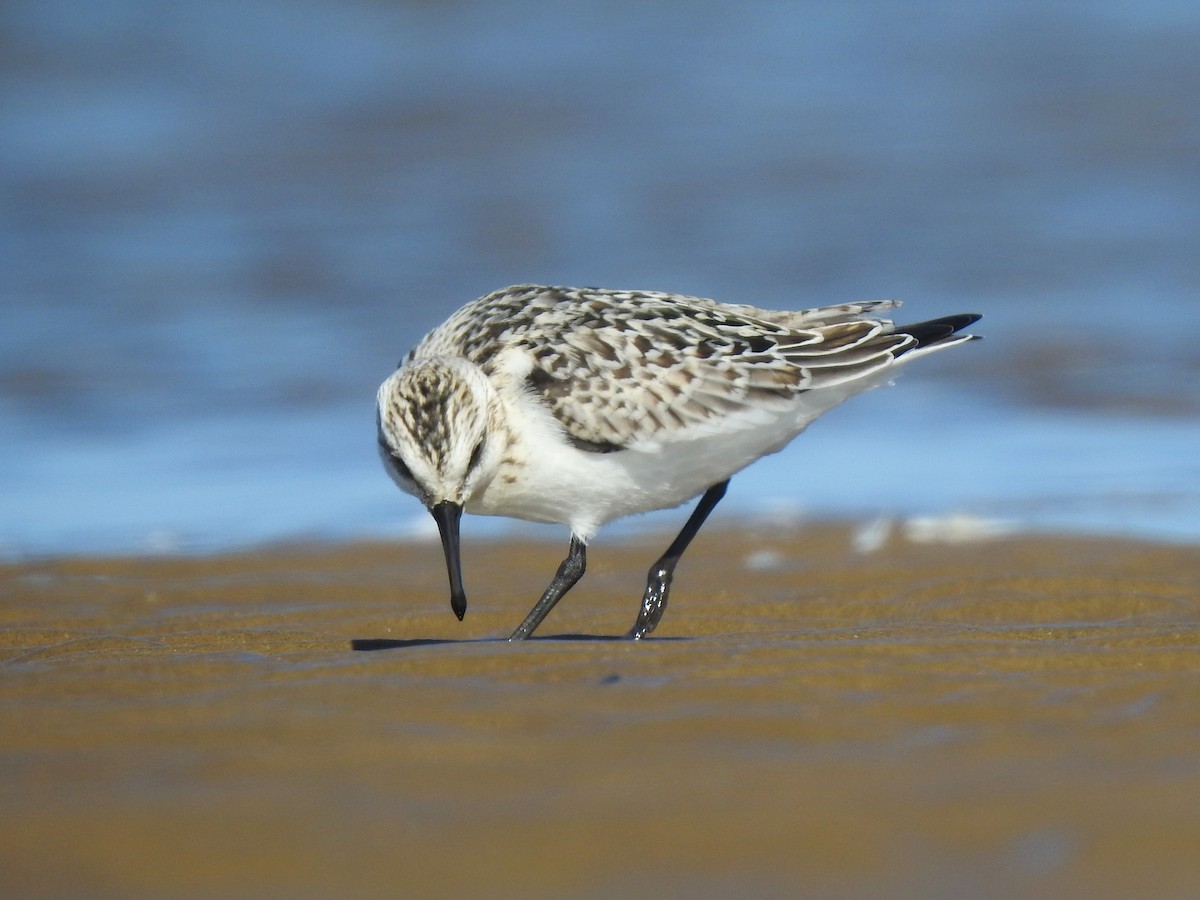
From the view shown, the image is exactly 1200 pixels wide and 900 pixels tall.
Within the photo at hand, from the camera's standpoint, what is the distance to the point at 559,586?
19.5 feet

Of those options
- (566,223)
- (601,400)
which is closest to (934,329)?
(601,400)

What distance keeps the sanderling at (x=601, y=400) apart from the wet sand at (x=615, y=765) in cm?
77

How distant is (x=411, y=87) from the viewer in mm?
17719

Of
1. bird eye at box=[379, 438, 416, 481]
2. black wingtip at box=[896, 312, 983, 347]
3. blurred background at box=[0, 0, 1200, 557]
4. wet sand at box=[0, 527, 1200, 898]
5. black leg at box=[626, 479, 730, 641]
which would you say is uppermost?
blurred background at box=[0, 0, 1200, 557]

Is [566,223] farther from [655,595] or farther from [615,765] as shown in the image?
[615,765]

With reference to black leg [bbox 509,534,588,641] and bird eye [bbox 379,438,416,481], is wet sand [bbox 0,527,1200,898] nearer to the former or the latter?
bird eye [bbox 379,438,416,481]

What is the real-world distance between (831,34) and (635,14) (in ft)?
7.77

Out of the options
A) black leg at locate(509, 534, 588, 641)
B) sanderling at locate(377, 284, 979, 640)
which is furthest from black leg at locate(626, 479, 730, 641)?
black leg at locate(509, 534, 588, 641)

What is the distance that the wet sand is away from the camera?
303 cm

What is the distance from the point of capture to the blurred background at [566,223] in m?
8.73

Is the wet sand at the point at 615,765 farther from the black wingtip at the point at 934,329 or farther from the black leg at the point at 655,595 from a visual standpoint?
the black wingtip at the point at 934,329

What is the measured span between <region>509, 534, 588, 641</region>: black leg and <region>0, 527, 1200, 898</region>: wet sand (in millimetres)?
761

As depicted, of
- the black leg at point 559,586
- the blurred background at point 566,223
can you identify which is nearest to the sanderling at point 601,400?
the black leg at point 559,586

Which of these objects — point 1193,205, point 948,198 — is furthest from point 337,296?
point 1193,205
